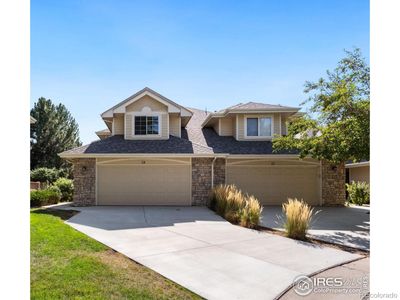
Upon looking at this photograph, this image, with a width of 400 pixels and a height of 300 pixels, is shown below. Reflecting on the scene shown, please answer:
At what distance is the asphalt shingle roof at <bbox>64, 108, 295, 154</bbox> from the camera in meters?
15.4

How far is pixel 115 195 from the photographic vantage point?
15.5 meters

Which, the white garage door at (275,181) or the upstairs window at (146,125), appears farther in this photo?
the upstairs window at (146,125)

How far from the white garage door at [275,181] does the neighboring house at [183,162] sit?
5 cm

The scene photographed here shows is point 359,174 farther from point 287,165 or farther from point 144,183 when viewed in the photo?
point 144,183

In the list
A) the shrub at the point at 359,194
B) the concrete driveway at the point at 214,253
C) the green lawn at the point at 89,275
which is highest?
the green lawn at the point at 89,275

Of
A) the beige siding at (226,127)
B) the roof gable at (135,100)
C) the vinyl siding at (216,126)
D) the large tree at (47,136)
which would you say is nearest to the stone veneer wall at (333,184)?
the beige siding at (226,127)

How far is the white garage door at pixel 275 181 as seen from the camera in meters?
16.3

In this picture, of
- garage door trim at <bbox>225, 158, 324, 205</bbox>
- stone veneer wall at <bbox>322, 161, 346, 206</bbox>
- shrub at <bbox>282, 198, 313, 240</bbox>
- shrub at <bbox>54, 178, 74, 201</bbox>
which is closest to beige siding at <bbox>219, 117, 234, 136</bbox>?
garage door trim at <bbox>225, 158, 324, 205</bbox>

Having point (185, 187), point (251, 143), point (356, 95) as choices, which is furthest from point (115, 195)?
point (356, 95)

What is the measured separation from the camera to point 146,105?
17109 millimetres

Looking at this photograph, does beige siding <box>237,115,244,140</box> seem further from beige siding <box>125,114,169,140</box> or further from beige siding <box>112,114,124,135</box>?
beige siding <box>112,114,124,135</box>

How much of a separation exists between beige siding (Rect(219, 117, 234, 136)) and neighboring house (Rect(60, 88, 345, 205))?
17cm

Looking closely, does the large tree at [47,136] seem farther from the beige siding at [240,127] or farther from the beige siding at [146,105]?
the beige siding at [240,127]
